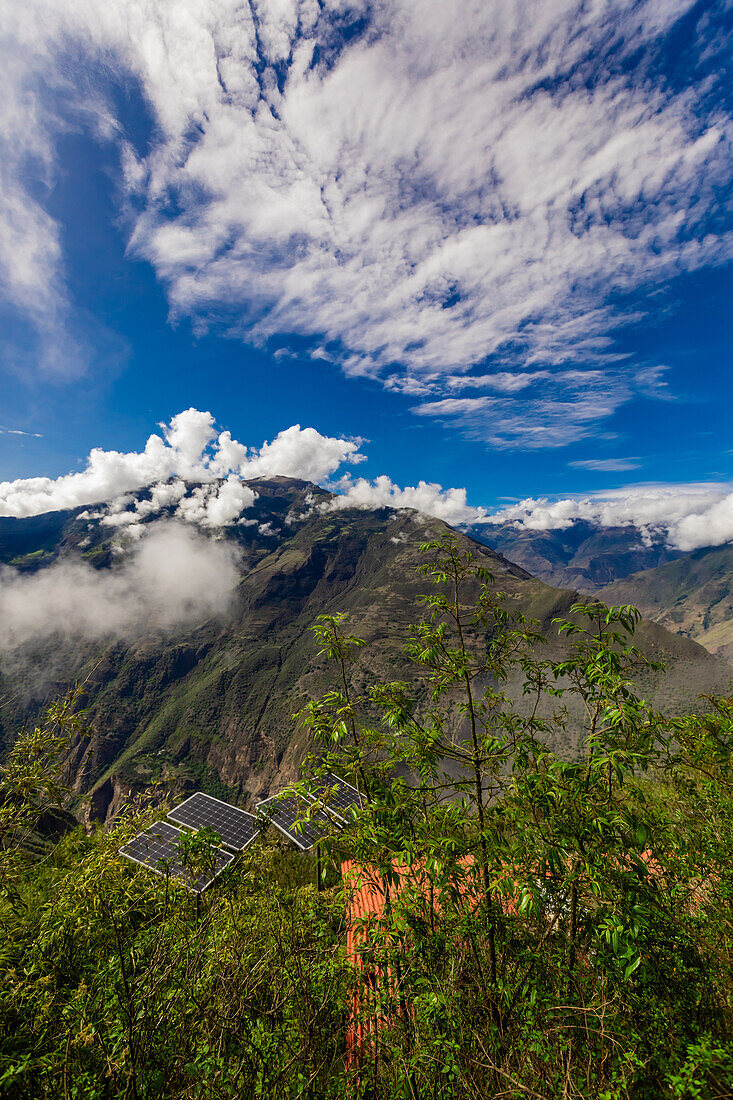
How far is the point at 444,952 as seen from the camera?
593 centimetres

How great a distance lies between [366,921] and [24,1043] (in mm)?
4643

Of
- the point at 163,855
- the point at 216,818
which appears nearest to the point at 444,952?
the point at 163,855

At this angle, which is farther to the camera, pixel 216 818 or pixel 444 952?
pixel 216 818

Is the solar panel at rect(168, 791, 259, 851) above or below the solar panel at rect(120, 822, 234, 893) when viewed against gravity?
below

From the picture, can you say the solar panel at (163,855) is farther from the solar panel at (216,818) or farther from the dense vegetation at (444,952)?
the solar panel at (216,818)

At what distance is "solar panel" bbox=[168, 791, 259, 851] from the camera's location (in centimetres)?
2324

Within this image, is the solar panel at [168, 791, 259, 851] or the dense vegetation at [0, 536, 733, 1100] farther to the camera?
the solar panel at [168, 791, 259, 851]

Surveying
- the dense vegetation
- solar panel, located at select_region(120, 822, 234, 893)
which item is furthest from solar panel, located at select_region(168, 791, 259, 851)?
the dense vegetation

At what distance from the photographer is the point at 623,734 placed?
18.3ft

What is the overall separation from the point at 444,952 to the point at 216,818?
2392 cm

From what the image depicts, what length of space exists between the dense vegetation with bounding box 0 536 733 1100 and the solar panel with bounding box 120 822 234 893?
575mm

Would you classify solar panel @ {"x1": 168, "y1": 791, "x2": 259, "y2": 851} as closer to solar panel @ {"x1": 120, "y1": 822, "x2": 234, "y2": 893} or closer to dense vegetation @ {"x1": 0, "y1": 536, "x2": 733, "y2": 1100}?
solar panel @ {"x1": 120, "y1": 822, "x2": 234, "y2": 893}

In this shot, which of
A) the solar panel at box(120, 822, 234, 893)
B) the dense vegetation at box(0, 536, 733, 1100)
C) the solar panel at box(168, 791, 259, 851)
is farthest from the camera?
the solar panel at box(168, 791, 259, 851)

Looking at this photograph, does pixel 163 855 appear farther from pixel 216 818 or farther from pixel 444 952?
pixel 444 952
